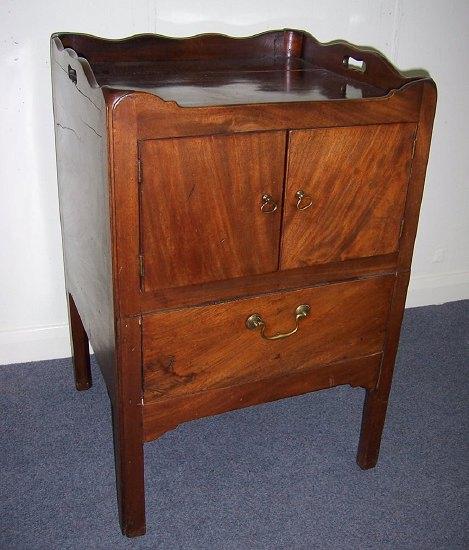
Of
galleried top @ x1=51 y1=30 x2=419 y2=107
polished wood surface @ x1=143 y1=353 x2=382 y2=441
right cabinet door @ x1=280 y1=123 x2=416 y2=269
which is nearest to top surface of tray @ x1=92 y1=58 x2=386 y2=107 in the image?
galleried top @ x1=51 y1=30 x2=419 y2=107

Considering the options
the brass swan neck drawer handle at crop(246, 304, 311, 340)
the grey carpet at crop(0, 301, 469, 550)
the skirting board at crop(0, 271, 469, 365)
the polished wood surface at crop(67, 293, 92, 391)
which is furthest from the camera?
the skirting board at crop(0, 271, 469, 365)

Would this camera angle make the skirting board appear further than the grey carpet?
Yes

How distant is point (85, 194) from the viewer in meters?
1.16

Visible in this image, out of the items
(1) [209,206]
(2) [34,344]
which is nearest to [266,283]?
(1) [209,206]

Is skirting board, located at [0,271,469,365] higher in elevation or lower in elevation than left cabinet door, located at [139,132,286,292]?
lower

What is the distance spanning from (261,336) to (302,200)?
27 centimetres

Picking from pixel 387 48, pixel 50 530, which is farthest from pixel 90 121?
pixel 387 48

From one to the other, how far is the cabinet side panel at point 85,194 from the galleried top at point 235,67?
5 centimetres

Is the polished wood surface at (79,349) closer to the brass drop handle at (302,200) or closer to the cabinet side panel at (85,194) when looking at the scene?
the cabinet side panel at (85,194)

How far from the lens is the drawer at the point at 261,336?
3.62ft

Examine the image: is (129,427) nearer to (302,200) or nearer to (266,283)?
(266,283)

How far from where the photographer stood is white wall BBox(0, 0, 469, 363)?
148cm

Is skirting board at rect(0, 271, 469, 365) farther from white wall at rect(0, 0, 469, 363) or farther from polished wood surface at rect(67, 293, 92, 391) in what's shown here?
polished wood surface at rect(67, 293, 92, 391)

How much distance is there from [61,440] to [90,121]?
85 centimetres
